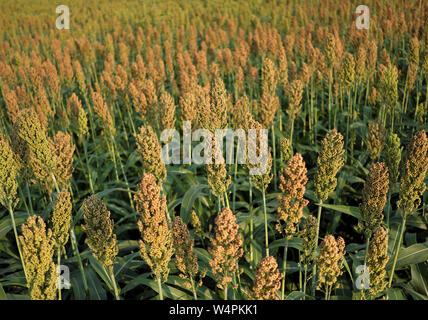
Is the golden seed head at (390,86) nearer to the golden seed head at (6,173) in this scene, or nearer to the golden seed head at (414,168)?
the golden seed head at (414,168)

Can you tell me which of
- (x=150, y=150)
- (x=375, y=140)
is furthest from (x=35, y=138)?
(x=375, y=140)

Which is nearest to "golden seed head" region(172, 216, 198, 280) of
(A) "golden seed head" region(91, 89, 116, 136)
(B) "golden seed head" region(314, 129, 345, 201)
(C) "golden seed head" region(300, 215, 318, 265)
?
(C) "golden seed head" region(300, 215, 318, 265)

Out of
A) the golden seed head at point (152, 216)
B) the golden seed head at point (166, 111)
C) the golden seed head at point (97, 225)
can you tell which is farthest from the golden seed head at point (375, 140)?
the golden seed head at point (97, 225)

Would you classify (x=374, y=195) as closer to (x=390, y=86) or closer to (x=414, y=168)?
(x=414, y=168)

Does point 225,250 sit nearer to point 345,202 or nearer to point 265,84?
point 265,84

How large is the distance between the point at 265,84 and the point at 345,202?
188 cm

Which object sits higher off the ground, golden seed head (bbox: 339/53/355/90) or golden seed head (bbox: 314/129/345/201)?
golden seed head (bbox: 339/53/355/90)

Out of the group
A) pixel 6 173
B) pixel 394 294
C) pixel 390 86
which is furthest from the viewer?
pixel 390 86

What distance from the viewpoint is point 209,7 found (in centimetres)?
1719

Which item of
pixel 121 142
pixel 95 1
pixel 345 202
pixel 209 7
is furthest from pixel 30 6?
pixel 345 202

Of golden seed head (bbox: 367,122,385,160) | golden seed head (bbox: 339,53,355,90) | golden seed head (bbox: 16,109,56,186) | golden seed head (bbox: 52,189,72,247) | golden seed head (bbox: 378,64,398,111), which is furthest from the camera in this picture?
golden seed head (bbox: 339,53,355,90)

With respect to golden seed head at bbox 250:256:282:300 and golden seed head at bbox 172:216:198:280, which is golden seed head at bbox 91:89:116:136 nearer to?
golden seed head at bbox 172:216:198:280

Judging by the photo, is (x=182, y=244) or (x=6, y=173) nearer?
(x=182, y=244)
